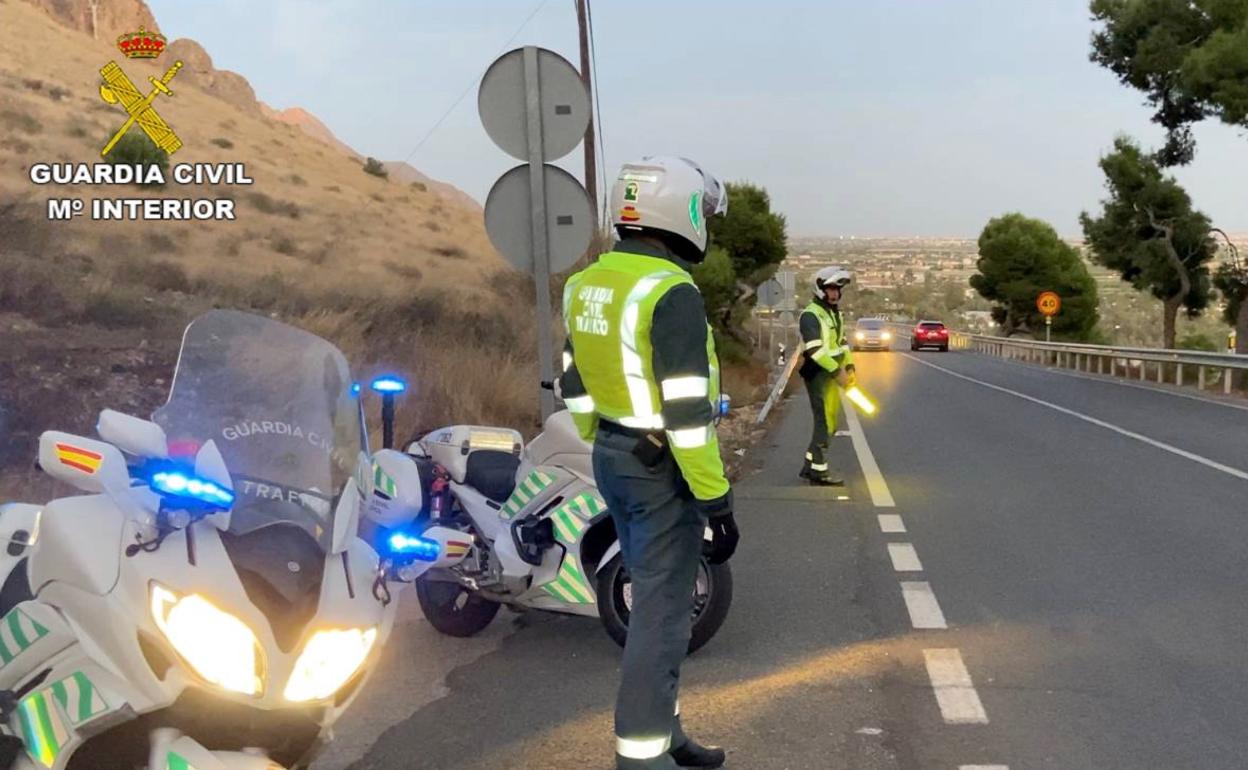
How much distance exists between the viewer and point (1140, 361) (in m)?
31.0

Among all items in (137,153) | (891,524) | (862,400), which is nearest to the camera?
(891,524)

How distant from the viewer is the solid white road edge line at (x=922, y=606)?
645cm

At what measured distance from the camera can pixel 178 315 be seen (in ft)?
51.0

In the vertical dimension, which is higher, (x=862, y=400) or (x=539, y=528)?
(x=862, y=400)

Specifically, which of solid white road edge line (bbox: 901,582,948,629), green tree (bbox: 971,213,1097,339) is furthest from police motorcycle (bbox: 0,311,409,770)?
green tree (bbox: 971,213,1097,339)

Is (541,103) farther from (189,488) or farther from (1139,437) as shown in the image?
(1139,437)

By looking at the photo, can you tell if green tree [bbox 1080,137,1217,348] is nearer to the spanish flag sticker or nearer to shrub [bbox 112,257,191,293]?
shrub [bbox 112,257,191,293]

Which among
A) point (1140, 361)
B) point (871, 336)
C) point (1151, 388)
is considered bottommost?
point (1151, 388)

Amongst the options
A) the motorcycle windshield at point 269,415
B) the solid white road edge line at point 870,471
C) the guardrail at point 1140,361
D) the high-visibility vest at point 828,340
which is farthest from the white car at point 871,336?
the motorcycle windshield at point 269,415

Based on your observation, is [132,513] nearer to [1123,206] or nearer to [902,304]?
[1123,206]

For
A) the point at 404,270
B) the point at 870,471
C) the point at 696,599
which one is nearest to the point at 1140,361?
the point at 404,270

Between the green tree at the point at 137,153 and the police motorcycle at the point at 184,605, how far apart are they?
33554mm

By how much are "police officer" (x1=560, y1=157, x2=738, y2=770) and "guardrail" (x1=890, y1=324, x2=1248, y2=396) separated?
21.5 meters

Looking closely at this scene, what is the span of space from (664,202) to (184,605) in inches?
80.1
